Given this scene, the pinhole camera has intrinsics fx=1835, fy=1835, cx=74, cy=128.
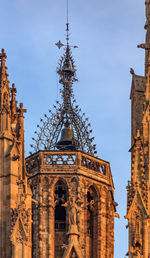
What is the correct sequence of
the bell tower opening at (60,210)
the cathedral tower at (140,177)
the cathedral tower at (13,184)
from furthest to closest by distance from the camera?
1. the bell tower opening at (60,210)
2. the cathedral tower at (140,177)
3. the cathedral tower at (13,184)

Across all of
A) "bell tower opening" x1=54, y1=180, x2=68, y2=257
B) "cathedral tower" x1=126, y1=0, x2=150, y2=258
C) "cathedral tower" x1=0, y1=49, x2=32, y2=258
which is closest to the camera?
"cathedral tower" x1=0, y1=49, x2=32, y2=258

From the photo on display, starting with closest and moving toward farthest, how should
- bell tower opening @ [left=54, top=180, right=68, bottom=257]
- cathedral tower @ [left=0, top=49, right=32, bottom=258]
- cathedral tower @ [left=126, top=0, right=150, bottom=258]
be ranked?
cathedral tower @ [left=0, top=49, right=32, bottom=258], cathedral tower @ [left=126, top=0, right=150, bottom=258], bell tower opening @ [left=54, top=180, right=68, bottom=257]

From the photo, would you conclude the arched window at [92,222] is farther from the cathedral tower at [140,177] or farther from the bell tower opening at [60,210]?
the cathedral tower at [140,177]

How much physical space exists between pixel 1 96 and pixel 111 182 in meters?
17.3

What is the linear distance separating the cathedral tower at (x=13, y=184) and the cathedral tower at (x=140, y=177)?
6275 millimetres

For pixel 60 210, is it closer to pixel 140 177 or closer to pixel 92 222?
pixel 92 222

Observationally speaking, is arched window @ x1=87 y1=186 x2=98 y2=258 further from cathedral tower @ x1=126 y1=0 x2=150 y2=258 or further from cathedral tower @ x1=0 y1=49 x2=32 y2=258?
cathedral tower @ x1=0 y1=49 x2=32 y2=258

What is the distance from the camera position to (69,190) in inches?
2579

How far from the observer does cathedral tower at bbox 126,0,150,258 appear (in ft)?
178

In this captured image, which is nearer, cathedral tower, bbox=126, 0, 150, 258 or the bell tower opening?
cathedral tower, bbox=126, 0, 150, 258

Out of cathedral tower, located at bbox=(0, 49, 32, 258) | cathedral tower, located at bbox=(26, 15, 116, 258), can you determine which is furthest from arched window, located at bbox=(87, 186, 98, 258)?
cathedral tower, located at bbox=(0, 49, 32, 258)

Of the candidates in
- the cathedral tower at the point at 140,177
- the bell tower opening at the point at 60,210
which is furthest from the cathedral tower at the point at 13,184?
the bell tower opening at the point at 60,210

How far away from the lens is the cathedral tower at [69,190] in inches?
2547

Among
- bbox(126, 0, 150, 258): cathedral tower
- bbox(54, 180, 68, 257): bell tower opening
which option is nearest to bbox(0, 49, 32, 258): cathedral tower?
bbox(126, 0, 150, 258): cathedral tower
